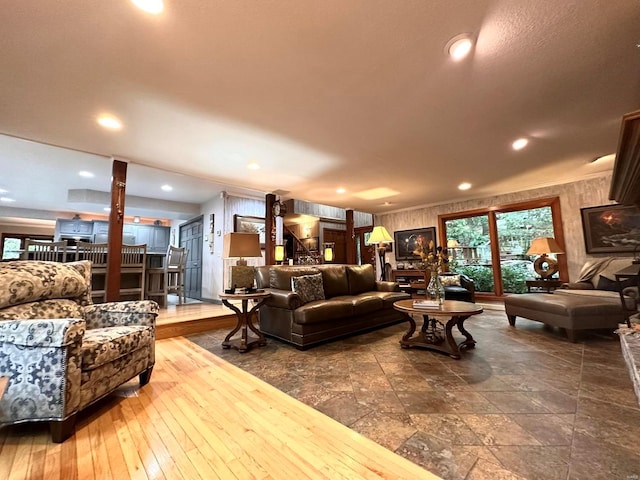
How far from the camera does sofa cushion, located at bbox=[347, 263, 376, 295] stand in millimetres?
4410

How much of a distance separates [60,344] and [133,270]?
12.1 ft

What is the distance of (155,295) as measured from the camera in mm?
5062

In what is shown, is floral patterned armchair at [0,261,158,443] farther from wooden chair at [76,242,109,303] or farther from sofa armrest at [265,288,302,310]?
wooden chair at [76,242,109,303]

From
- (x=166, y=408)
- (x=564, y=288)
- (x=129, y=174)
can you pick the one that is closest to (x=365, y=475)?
(x=166, y=408)

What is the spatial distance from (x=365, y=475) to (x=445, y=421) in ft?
2.28

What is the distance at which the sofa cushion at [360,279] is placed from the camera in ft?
14.5

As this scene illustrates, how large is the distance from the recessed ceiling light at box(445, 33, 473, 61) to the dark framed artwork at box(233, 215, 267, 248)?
195 inches

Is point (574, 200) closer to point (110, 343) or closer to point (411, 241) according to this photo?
point (411, 241)

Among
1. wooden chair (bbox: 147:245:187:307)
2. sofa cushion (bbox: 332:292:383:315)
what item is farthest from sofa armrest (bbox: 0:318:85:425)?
wooden chair (bbox: 147:245:187:307)

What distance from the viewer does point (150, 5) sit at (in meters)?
1.52

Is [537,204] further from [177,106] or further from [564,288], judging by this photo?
[177,106]

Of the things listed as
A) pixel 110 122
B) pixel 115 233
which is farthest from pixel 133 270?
pixel 110 122

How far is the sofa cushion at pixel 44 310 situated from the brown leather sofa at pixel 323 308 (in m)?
1.85

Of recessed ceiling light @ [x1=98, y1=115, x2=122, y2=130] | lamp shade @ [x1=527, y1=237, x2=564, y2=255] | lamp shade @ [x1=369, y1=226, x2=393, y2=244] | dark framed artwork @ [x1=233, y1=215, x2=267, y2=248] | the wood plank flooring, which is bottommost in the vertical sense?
the wood plank flooring
